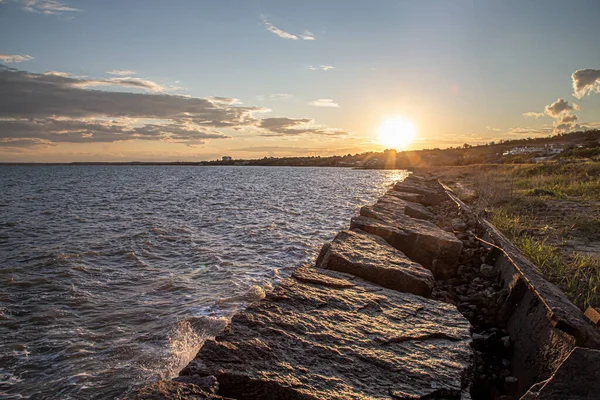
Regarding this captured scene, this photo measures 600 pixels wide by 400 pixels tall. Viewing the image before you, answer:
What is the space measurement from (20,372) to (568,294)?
6.00m

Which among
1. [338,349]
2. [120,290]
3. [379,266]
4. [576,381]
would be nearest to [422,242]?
[379,266]

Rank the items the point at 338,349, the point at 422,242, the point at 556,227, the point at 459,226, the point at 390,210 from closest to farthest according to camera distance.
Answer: the point at 338,349 → the point at 422,242 → the point at 556,227 → the point at 390,210 → the point at 459,226

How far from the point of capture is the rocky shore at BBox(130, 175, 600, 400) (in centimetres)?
201

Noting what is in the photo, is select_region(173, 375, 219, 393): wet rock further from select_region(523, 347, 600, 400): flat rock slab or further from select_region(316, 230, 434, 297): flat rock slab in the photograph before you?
select_region(316, 230, 434, 297): flat rock slab

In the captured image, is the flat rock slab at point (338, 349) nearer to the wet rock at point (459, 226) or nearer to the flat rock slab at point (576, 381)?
the flat rock slab at point (576, 381)

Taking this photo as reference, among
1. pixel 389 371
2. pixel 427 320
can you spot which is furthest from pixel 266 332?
pixel 427 320

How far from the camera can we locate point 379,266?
3885 mm

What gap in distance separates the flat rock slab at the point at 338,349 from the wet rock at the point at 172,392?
0.53ft

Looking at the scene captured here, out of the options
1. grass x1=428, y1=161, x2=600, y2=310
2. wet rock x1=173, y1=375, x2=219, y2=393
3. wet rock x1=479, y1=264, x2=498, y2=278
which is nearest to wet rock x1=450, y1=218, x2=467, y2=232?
grass x1=428, y1=161, x2=600, y2=310

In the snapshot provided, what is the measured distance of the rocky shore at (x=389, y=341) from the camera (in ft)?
6.59

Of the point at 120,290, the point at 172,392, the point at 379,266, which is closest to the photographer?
the point at 172,392

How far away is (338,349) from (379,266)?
165cm

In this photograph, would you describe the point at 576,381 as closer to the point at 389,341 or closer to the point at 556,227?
the point at 389,341

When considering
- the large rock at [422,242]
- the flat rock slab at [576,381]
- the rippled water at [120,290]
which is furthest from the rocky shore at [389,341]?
the rippled water at [120,290]
